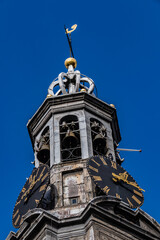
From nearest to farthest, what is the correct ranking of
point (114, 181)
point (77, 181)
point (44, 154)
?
point (114, 181)
point (77, 181)
point (44, 154)

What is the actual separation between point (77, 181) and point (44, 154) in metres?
3.61

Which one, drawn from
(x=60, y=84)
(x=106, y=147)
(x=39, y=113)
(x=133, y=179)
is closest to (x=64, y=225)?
(x=133, y=179)

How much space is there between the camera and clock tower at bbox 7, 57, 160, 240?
2684cm

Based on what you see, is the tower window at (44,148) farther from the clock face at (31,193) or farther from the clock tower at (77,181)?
the clock face at (31,193)

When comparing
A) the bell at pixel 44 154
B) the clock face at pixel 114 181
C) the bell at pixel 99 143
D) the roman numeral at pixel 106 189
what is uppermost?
the bell at pixel 99 143

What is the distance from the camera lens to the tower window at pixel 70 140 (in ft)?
107

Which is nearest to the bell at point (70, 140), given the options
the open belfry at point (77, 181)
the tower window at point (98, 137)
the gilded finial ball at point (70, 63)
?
the open belfry at point (77, 181)

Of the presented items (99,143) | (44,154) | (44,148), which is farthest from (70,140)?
(99,143)

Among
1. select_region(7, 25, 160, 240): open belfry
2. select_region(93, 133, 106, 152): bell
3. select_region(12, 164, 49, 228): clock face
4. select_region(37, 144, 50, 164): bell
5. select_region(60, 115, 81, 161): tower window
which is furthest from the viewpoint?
select_region(93, 133, 106, 152): bell

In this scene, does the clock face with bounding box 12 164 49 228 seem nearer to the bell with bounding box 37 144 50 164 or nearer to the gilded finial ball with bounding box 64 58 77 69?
the bell with bounding box 37 144 50 164

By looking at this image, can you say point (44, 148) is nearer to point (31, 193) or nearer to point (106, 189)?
point (31, 193)

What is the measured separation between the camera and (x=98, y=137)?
33375 mm

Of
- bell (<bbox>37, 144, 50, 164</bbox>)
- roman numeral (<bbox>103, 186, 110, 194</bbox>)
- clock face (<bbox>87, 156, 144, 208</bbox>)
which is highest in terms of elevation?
bell (<bbox>37, 144, 50, 164</bbox>)

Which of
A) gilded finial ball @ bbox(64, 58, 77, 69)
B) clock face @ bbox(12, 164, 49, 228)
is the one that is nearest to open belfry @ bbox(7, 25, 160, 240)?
clock face @ bbox(12, 164, 49, 228)
